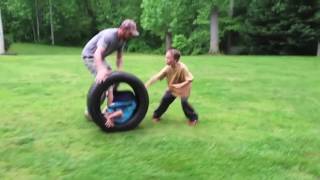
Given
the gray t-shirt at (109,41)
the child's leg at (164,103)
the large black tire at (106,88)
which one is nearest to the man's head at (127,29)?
the gray t-shirt at (109,41)

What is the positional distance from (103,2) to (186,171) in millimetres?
44906

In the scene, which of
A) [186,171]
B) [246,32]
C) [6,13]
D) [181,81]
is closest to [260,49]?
[246,32]

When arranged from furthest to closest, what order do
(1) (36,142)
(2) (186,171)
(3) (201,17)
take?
1. (3) (201,17)
2. (1) (36,142)
3. (2) (186,171)

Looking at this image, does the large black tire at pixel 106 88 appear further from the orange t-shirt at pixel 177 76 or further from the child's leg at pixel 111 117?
the orange t-shirt at pixel 177 76

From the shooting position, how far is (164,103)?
7.13 metres

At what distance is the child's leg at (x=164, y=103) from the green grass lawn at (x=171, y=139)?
180 millimetres

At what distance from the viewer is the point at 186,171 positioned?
5254 millimetres

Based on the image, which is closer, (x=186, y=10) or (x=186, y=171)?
(x=186, y=171)

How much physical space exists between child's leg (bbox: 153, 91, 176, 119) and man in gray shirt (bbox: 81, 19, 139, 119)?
3.07 feet

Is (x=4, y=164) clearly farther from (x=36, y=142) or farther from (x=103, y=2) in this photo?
(x=103, y=2)

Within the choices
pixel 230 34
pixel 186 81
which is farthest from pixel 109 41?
pixel 230 34

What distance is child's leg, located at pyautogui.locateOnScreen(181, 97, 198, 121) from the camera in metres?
7.02

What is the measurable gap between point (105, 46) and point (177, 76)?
1.13 m

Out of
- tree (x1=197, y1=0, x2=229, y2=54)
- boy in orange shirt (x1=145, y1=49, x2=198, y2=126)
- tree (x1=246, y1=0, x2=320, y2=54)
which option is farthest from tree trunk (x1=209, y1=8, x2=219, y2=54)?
boy in orange shirt (x1=145, y1=49, x2=198, y2=126)
